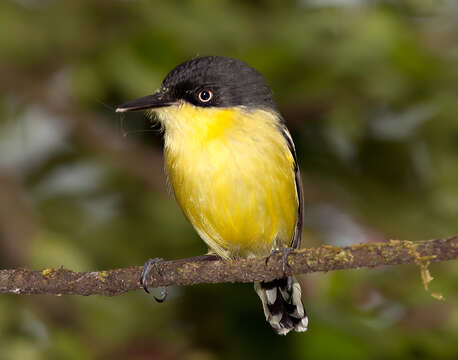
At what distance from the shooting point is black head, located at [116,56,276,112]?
473cm

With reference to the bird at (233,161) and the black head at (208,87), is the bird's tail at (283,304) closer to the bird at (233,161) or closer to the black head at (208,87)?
the bird at (233,161)

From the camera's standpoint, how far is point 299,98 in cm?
586

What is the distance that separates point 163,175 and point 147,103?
170 centimetres

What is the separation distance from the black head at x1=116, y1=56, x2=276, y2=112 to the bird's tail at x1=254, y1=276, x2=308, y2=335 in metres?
1.25

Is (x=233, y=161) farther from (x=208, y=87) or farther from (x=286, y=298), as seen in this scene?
(x=286, y=298)

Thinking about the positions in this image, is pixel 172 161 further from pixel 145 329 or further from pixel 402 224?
pixel 402 224

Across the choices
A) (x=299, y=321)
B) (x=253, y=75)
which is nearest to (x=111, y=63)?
(x=253, y=75)

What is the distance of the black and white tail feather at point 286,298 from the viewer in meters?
5.02

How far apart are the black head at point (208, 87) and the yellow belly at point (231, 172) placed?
81 mm

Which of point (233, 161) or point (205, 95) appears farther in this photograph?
point (205, 95)

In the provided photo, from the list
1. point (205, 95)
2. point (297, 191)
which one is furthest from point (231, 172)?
point (297, 191)

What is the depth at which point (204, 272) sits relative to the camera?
3.38m

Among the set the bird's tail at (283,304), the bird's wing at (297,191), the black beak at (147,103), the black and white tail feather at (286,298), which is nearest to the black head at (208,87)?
the black beak at (147,103)

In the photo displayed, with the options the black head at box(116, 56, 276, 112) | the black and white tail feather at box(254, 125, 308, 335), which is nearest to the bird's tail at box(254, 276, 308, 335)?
the black and white tail feather at box(254, 125, 308, 335)
